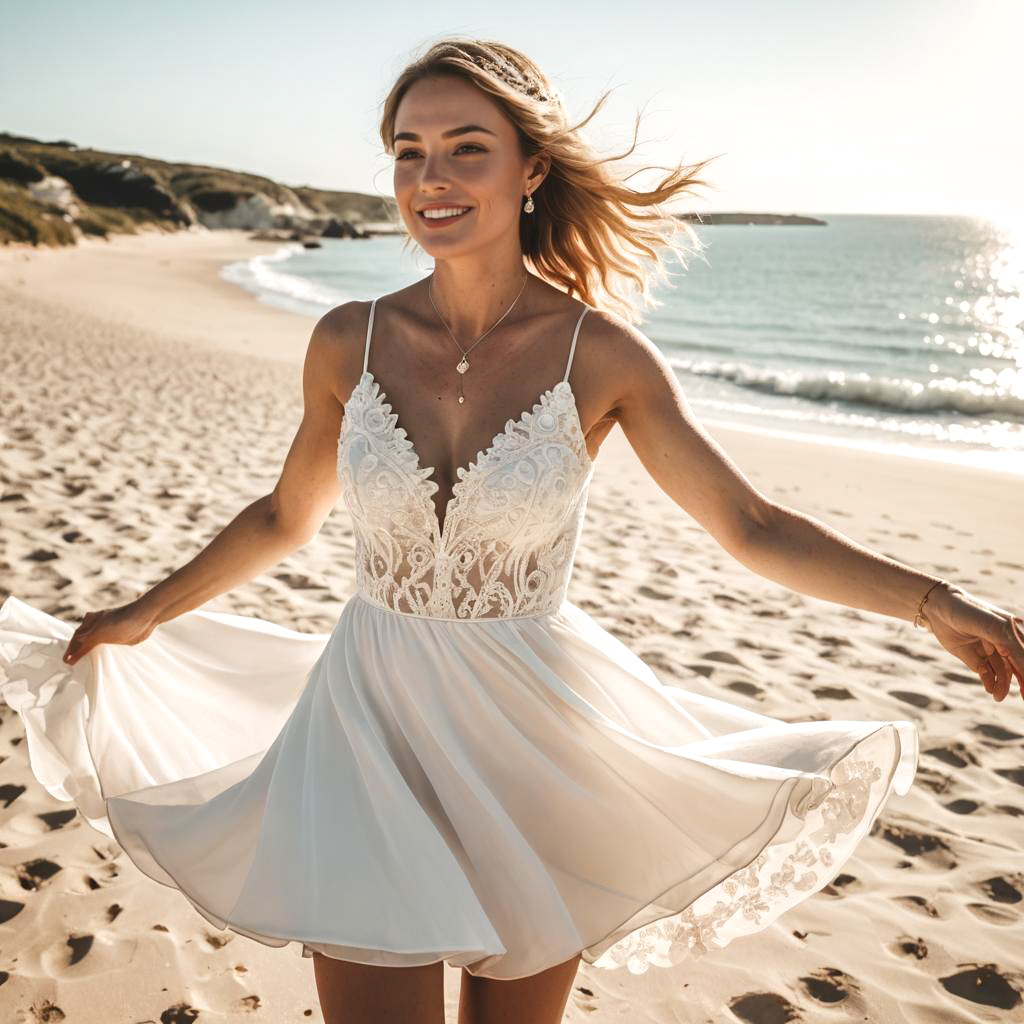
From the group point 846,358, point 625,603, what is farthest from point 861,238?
point 625,603

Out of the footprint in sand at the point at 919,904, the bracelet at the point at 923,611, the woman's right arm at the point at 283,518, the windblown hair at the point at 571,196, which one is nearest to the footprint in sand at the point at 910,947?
the footprint in sand at the point at 919,904

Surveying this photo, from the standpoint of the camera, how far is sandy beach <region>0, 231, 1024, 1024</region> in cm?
268

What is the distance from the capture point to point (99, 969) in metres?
2.63

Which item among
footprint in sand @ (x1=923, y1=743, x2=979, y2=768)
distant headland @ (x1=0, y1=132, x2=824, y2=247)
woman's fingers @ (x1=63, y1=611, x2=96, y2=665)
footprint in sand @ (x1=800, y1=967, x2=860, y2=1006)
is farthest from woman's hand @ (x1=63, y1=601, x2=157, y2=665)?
distant headland @ (x1=0, y1=132, x2=824, y2=247)

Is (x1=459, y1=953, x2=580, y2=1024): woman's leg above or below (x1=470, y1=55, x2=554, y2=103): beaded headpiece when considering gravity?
below

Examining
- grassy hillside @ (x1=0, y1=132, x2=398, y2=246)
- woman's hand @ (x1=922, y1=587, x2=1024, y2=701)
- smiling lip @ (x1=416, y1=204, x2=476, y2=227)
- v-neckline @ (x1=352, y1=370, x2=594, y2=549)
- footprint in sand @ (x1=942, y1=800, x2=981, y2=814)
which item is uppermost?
grassy hillside @ (x1=0, y1=132, x2=398, y2=246)

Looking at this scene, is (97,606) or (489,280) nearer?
(489,280)

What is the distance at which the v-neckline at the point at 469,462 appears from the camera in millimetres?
2121

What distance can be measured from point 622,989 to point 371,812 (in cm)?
134

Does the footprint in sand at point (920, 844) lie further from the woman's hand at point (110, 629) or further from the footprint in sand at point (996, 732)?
the woman's hand at point (110, 629)

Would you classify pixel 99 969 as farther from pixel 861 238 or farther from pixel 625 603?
pixel 861 238

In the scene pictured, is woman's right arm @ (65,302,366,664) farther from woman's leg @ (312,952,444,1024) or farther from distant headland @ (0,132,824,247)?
distant headland @ (0,132,824,247)

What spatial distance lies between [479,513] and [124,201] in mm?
76954

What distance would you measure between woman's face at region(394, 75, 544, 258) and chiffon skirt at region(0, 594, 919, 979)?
91 centimetres
